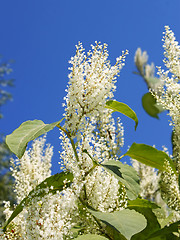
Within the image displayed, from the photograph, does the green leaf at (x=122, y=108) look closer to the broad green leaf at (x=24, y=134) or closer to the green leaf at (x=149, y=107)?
the broad green leaf at (x=24, y=134)

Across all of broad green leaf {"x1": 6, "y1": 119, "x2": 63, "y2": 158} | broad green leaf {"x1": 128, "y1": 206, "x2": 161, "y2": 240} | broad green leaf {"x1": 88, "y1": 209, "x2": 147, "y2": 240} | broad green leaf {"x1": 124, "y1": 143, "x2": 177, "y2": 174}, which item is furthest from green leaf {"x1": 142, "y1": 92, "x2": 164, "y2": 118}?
broad green leaf {"x1": 88, "y1": 209, "x2": 147, "y2": 240}

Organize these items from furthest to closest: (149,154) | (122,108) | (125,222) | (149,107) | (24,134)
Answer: (149,107)
(149,154)
(122,108)
(24,134)
(125,222)

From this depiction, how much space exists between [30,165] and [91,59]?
2.56 ft

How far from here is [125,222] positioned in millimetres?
1045

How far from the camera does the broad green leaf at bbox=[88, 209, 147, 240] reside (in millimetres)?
1004

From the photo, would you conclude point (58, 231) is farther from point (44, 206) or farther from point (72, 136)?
point (72, 136)

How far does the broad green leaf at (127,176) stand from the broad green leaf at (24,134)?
284 millimetres

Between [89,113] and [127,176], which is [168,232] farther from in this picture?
[89,113]

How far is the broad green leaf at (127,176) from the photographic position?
1187 mm

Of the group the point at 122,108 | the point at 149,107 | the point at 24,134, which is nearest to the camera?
the point at 24,134

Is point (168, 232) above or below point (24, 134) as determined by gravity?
below

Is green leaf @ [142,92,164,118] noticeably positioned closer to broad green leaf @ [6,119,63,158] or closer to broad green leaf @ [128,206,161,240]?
broad green leaf @ [128,206,161,240]

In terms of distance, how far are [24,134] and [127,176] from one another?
457 mm

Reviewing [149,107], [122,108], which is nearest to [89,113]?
[122,108]
